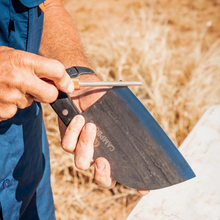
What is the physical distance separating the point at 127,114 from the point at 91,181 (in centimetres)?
144

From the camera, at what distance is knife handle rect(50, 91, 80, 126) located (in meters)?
0.90

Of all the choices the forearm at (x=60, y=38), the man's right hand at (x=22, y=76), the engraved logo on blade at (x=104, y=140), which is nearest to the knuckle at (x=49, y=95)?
the man's right hand at (x=22, y=76)

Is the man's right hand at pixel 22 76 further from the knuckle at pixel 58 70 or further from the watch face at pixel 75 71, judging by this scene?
the watch face at pixel 75 71

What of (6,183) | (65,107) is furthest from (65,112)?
(6,183)

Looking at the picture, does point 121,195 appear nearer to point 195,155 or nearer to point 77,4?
point 195,155

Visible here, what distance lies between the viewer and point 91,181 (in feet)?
7.14

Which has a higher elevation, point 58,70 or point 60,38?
point 58,70

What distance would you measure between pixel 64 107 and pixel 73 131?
0.31ft

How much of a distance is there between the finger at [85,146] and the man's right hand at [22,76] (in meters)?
0.20

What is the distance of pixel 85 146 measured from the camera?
89 centimetres

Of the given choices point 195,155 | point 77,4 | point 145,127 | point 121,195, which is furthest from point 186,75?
point 77,4

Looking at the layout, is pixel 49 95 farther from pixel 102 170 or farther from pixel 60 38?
pixel 60 38

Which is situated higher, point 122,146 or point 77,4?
point 122,146

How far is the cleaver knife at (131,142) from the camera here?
0.87 metres
